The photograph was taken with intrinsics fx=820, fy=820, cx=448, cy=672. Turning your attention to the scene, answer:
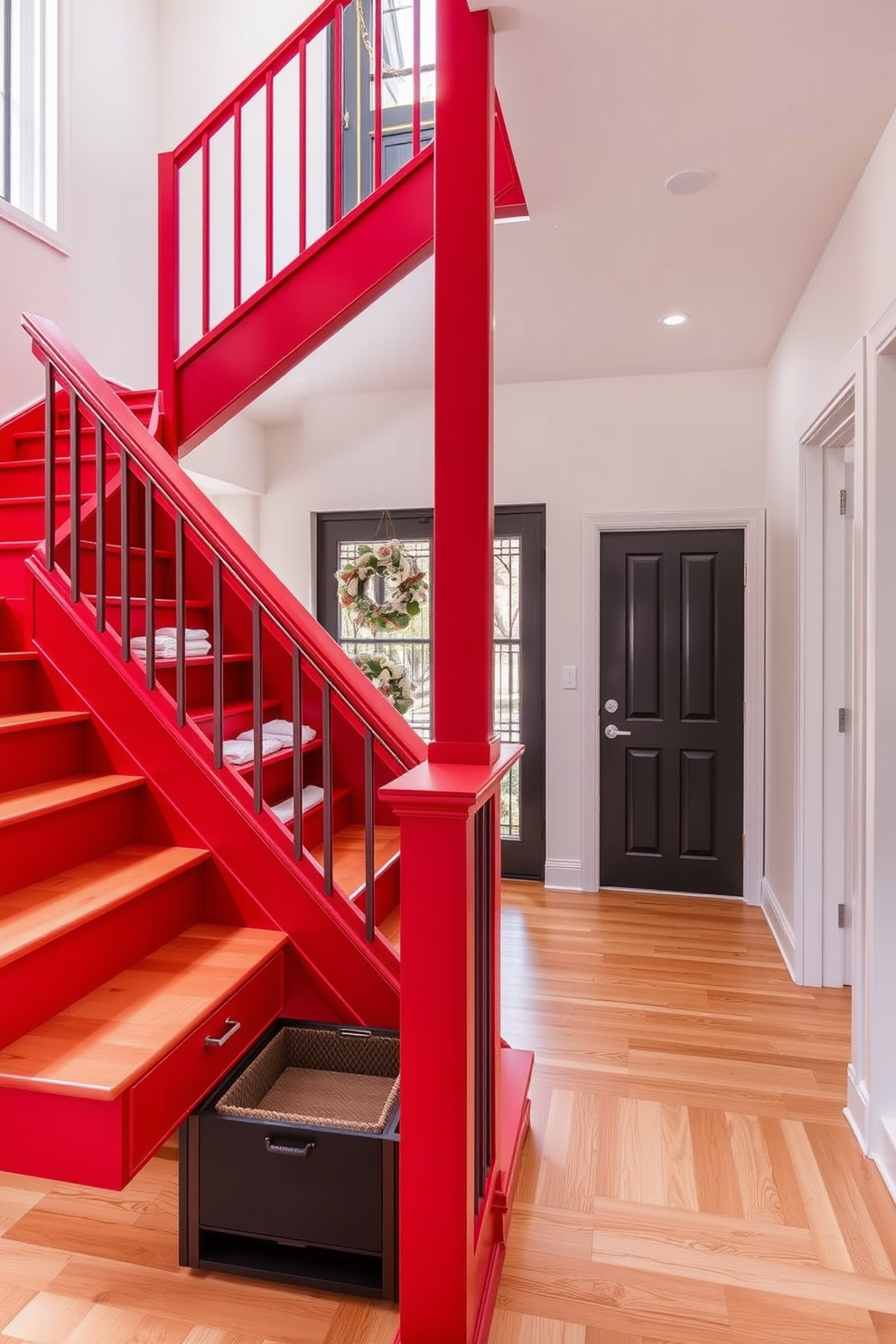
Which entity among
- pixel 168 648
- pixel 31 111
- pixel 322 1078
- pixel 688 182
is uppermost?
pixel 31 111

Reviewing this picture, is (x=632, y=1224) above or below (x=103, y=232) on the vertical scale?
below

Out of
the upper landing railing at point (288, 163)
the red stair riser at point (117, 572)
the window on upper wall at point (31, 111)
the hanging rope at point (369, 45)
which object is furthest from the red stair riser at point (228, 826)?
the hanging rope at point (369, 45)

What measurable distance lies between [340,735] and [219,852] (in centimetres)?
79

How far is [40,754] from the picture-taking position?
2.12m

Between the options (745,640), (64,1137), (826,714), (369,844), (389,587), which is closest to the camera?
(64,1137)

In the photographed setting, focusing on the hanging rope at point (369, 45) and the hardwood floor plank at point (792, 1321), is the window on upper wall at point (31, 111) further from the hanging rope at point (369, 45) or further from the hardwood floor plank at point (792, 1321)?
the hardwood floor plank at point (792, 1321)

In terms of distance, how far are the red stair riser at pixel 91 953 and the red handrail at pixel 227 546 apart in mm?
622

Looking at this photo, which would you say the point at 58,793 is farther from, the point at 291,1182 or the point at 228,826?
the point at 291,1182

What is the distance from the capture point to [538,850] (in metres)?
4.29

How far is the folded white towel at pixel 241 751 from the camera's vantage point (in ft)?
7.99

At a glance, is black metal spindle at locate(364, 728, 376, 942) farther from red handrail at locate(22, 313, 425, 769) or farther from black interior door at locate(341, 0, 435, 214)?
black interior door at locate(341, 0, 435, 214)

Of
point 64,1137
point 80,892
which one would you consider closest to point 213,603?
point 80,892

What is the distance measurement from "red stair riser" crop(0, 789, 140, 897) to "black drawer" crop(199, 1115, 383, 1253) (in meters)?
0.70

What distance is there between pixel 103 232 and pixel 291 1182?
4035mm
